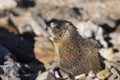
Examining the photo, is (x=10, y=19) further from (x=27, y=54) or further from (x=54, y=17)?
(x=27, y=54)

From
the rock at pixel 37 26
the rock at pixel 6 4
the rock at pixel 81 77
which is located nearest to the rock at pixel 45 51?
the rock at pixel 37 26

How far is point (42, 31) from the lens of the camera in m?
19.9

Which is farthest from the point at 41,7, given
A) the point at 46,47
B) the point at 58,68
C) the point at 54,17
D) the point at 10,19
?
the point at 58,68

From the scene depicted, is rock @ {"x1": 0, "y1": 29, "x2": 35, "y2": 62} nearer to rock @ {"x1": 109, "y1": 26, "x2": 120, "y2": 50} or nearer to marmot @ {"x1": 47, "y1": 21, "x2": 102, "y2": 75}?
rock @ {"x1": 109, "y1": 26, "x2": 120, "y2": 50}

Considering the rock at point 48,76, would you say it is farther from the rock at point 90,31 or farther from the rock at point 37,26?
the rock at point 90,31

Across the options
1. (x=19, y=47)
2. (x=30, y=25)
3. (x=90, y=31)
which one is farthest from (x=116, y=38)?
(x=19, y=47)

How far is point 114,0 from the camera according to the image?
25.5m

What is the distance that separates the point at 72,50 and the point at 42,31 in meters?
7.56

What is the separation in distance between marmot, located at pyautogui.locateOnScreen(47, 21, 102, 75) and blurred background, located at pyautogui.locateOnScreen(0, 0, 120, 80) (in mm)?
573

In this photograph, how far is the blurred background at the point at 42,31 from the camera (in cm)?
1310

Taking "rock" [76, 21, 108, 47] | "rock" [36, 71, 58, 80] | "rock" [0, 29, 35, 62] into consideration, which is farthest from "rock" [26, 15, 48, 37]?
"rock" [36, 71, 58, 80]

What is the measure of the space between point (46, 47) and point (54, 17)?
21.6 ft

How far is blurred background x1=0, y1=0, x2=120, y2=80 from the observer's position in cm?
1310

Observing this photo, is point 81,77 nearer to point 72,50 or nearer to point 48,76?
point 72,50
